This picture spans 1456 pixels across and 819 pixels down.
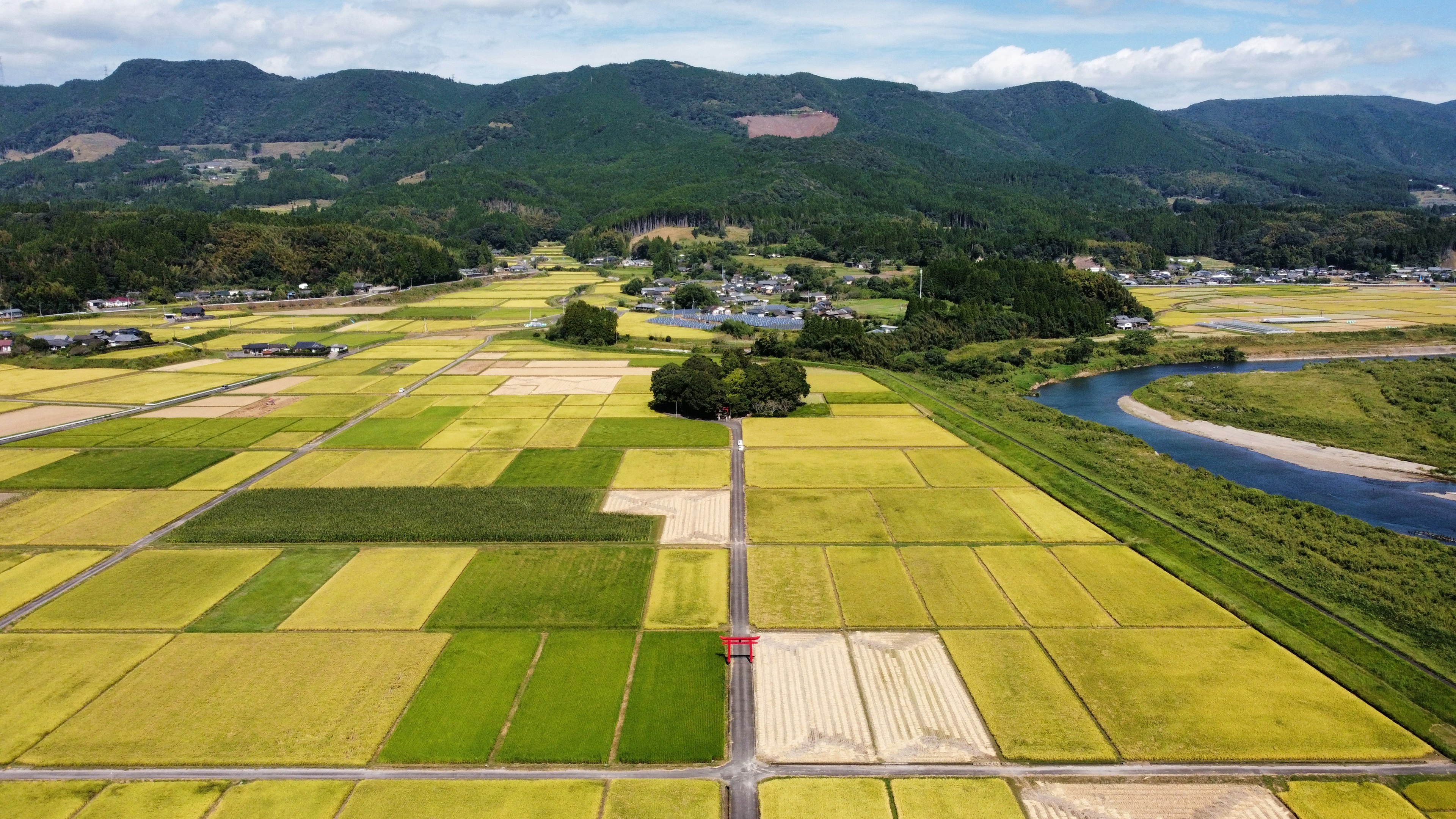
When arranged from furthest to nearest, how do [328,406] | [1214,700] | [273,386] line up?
[273,386], [328,406], [1214,700]

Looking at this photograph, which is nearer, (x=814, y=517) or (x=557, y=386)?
(x=814, y=517)

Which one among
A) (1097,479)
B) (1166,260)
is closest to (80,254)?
(1097,479)

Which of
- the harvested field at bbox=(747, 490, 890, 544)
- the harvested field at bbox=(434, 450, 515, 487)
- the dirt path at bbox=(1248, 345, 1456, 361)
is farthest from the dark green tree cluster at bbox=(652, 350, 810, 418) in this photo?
the dirt path at bbox=(1248, 345, 1456, 361)

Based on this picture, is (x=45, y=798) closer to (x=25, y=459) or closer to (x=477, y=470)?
(x=477, y=470)

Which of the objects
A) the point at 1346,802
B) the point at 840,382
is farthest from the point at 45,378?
the point at 1346,802

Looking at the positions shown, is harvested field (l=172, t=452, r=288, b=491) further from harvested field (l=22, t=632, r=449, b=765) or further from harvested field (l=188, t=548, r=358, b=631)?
harvested field (l=22, t=632, r=449, b=765)

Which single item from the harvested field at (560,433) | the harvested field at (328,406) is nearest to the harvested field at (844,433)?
the harvested field at (560,433)
